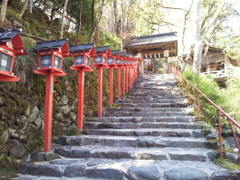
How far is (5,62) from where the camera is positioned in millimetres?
2605

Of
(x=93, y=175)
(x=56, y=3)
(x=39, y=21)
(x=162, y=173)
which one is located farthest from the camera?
(x=56, y=3)

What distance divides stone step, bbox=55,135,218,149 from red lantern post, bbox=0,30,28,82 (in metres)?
2.29

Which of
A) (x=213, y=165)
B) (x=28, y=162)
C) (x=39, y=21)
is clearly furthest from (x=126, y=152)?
(x=39, y=21)

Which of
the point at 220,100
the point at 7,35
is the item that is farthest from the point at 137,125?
the point at 220,100

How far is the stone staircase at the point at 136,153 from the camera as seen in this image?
2934 millimetres

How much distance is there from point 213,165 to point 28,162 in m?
3.60

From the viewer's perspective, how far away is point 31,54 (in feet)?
13.6

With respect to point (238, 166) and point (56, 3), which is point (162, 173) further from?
point (56, 3)

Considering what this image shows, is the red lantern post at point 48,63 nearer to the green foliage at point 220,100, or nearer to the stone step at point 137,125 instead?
the stone step at point 137,125

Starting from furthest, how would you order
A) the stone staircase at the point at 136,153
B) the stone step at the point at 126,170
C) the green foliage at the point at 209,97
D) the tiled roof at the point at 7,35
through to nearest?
the green foliage at the point at 209,97
the stone staircase at the point at 136,153
the stone step at the point at 126,170
the tiled roof at the point at 7,35

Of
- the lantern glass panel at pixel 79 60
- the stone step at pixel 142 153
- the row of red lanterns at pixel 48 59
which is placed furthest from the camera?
the lantern glass panel at pixel 79 60

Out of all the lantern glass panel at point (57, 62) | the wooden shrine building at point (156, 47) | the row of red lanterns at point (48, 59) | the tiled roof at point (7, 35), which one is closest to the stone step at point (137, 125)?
the row of red lanterns at point (48, 59)

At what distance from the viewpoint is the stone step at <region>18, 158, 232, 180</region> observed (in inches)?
109

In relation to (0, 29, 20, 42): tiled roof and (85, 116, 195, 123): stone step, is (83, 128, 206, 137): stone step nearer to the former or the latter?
(85, 116, 195, 123): stone step
